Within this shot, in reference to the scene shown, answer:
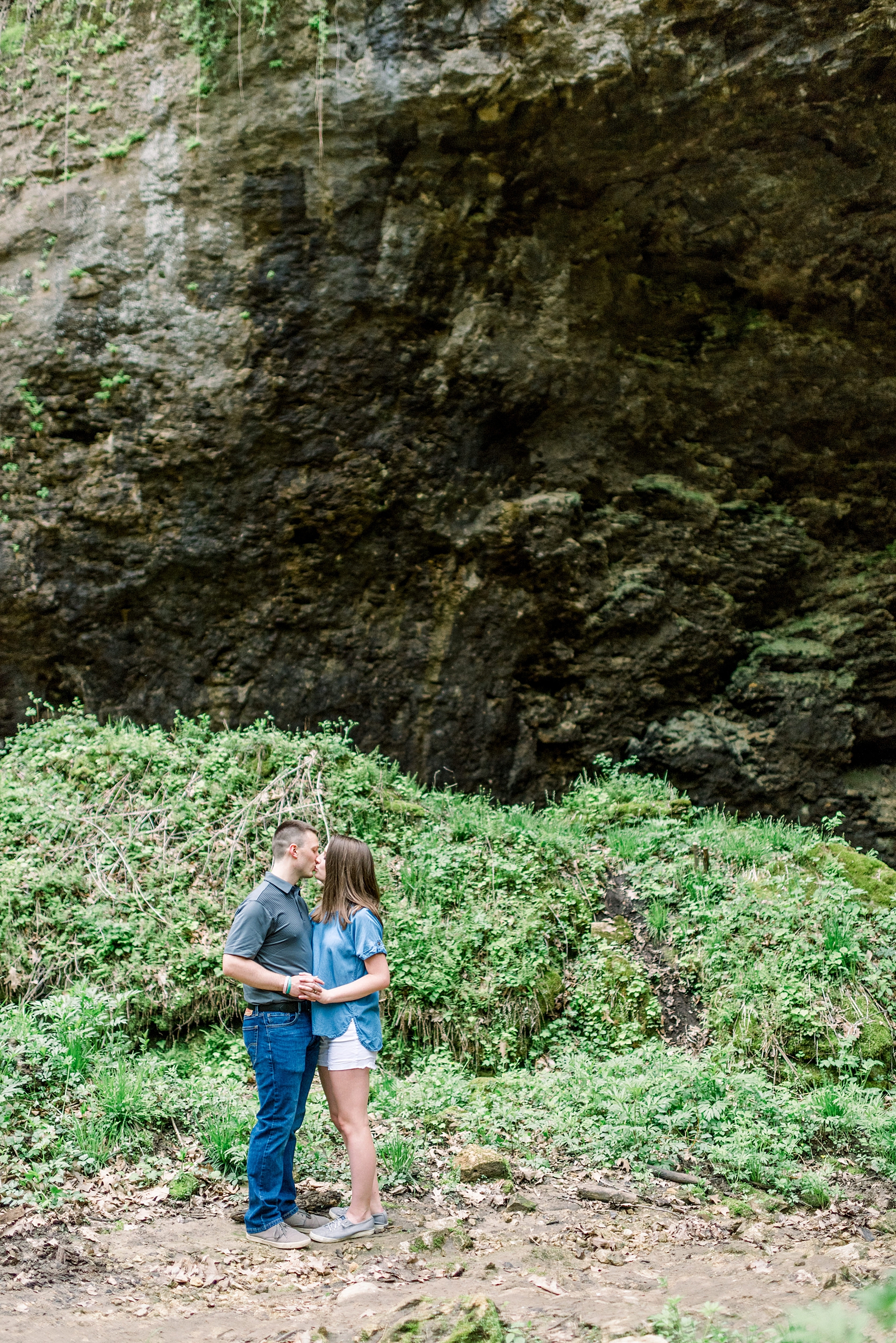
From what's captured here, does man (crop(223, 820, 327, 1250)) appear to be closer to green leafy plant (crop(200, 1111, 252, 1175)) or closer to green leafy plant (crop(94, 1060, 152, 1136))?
green leafy plant (crop(200, 1111, 252, 1175))

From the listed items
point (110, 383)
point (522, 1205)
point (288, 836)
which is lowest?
point (522, 1205)

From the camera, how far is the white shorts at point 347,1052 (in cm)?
383

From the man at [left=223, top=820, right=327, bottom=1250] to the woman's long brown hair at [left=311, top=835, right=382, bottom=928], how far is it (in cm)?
17

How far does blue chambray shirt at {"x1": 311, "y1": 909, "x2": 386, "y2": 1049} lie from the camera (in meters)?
3.83

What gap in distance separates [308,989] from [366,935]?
309 mm

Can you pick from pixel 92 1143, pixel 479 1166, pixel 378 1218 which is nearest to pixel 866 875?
pixel 479 1166

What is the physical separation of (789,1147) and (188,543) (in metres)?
6.60

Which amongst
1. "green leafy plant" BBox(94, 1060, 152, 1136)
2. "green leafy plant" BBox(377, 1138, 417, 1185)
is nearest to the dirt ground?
"green leafy plant" BBox(377, 1138, 417, 1185)

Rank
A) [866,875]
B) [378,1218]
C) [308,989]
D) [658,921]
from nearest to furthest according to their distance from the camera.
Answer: [308,989] → [378,1218] → [658,921] → [866,875]

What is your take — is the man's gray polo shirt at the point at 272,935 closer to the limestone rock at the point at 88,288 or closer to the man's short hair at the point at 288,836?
the man's short hair at the point at 288,836

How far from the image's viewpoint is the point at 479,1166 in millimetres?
4355

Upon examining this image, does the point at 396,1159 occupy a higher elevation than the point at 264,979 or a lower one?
lower

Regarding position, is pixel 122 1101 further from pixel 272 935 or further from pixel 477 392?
pixel 477 392

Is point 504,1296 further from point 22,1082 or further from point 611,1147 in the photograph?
point 22,1082
